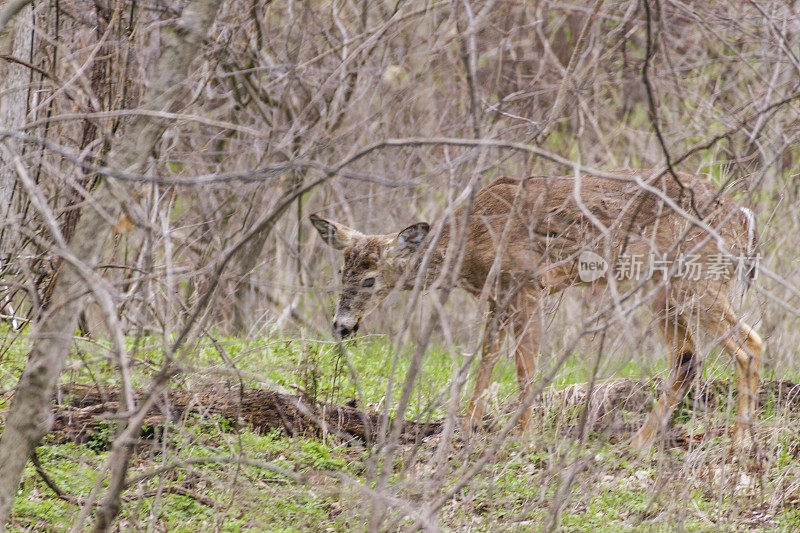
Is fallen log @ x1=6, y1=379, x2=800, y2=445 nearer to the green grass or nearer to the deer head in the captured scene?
the green grass

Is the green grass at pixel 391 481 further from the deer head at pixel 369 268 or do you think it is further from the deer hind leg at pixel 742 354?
the deer head at pixel 369 268

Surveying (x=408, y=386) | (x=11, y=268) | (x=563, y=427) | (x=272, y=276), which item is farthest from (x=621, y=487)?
(x=272, y=276)

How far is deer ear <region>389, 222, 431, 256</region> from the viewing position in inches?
259

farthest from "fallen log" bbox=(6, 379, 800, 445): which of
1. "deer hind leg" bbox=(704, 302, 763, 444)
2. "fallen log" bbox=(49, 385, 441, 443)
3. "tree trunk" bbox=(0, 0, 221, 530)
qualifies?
"tree trunk" bbox=(0, 0, 221, 530)

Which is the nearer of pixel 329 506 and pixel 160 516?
pixel 160 516

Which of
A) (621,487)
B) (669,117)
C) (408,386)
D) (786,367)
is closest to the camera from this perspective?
(408,386)

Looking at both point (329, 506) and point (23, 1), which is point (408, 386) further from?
point (23, 1)

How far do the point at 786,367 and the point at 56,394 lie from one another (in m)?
5.67

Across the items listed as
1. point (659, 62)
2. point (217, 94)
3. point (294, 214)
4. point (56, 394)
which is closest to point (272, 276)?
point (294, 214)

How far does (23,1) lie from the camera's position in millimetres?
3527

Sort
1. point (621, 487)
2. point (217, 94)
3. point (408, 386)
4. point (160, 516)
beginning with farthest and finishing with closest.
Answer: point (217, 94)
point (621, 487)
point (160, 516)
point (408, 386)

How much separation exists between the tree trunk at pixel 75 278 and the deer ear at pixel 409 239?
318 cm

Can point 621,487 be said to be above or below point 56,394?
below

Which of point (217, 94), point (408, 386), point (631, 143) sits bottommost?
point (408, 386)
